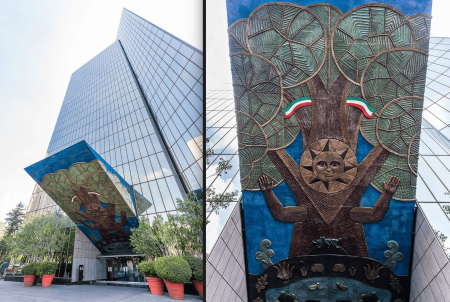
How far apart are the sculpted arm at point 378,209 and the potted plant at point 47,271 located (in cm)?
1864

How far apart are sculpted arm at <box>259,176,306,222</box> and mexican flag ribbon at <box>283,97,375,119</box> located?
3.04 metres

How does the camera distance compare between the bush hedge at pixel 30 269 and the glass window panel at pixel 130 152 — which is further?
the glass window panel at pixel 130 152

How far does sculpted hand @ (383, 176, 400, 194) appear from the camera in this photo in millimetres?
9341

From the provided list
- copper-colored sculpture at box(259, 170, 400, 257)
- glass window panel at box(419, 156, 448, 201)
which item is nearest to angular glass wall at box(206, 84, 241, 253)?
copper-colored sculpture at box(259, 170, 400, 257)

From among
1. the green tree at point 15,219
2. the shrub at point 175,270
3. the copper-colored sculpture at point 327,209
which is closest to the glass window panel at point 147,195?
the shrub at point 175,270

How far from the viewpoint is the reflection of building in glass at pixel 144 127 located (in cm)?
1384

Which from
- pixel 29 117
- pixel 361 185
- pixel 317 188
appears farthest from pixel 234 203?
pixel 29 117

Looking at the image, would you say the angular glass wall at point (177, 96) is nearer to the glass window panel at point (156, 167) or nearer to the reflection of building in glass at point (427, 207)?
the glass window panel at point (156, 167)

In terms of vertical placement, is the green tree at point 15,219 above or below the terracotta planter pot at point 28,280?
above

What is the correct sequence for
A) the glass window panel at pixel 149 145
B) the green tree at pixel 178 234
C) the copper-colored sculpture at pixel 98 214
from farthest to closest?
1. the glass window panel at pixel 149 145
2. the copper-colored sculpture at pixel 98 214
3. the green tree at pixel 178 234

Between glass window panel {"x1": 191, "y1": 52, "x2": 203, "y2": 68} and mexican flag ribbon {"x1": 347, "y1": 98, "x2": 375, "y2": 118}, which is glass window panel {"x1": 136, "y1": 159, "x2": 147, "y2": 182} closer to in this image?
glass window panel {"x1": 191, "y1": 52, "x2": 203, "y2": 68}

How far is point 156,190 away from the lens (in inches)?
585

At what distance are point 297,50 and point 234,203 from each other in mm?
6002

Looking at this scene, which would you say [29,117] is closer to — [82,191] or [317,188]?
[82,191]
